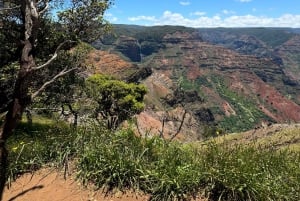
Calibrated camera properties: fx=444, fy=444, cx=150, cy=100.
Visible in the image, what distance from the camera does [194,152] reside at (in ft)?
31.8

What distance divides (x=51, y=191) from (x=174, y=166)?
2.72 meters

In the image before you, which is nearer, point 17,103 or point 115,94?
point 17,103

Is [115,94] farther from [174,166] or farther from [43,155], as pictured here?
[174,166]

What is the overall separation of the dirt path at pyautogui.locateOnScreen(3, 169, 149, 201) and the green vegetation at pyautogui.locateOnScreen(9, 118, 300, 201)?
22 centimetres

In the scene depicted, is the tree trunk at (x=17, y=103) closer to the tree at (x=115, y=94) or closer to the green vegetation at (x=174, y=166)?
the green vegetation at (x=174, y=166)

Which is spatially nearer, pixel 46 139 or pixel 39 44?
pixel 46 139

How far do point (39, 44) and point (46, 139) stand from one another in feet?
33.4

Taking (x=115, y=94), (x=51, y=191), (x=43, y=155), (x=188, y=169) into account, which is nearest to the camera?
(x=188, y=169)

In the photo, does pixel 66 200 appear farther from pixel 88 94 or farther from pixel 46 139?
pixel 88 94

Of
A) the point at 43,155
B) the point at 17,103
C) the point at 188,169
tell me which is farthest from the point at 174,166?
the point at 43,155

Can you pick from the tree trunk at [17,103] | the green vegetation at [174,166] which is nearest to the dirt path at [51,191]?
the green vegetation at [174,166]

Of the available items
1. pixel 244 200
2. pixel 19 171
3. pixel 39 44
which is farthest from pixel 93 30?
pixel 244 200

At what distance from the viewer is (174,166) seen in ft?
28.8

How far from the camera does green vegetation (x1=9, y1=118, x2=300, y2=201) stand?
8.25 m
